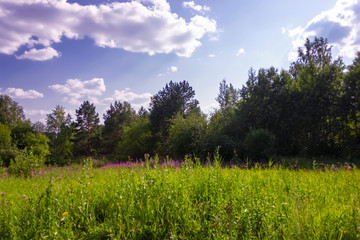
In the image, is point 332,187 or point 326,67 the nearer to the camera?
point 332,187

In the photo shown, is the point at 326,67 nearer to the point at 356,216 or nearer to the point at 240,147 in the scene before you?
the point at 240,147

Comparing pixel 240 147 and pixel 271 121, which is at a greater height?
pixel 271 121

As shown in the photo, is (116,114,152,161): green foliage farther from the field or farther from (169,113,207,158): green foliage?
the field

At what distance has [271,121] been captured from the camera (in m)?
17.9

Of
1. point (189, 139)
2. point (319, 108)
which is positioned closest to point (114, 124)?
point (189, 139)

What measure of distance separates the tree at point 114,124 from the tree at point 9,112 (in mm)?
19650

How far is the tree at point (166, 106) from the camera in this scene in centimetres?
2612

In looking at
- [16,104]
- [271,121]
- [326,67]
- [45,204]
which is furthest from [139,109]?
[45,204]

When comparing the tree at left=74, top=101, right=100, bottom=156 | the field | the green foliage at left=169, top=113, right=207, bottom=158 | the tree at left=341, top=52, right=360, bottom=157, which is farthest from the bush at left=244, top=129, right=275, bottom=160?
the tree at left=74, top=101, right=100, bottom=156

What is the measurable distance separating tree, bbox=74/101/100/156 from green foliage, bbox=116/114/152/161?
1382 centimetres

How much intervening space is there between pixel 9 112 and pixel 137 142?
123 feet

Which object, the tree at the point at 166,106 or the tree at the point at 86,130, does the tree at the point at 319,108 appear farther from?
the tree at the point at 86,130

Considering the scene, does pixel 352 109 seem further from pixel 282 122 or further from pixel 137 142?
pixel 137 142

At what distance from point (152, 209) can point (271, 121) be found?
1684 centimetres
